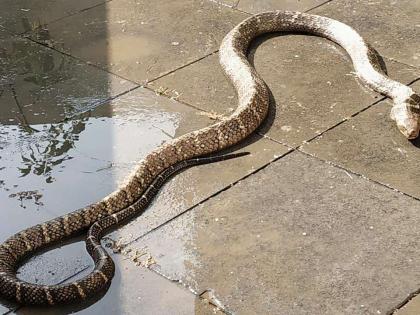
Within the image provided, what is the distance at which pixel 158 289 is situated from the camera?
559cm

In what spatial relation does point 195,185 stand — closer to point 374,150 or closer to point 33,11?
point 374,150

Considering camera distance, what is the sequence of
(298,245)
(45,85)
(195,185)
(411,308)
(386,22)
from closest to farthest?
(411,308), (298,245), (195,185), (45,85), (386,22)

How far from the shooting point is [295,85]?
8133mm

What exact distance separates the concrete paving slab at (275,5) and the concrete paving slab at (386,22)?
164 mm

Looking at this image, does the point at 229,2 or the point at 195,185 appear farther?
the point at 229,2

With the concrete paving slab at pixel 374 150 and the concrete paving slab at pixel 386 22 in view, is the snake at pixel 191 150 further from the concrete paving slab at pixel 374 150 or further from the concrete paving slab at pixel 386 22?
the concrete paving slab at pixel 386 22

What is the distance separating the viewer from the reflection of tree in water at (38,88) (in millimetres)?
7055

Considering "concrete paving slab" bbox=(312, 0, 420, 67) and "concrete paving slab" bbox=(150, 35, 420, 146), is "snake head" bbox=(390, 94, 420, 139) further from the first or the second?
"concrete paving slab" bbox=(312, 0, 420, 67)

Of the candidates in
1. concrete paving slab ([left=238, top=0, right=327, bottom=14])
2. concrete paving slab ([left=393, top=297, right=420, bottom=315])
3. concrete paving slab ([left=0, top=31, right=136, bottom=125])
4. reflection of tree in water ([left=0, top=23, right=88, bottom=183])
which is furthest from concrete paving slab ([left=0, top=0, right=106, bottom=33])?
concrete paving slab ([left=393, top=297, right=420, bottom=315])

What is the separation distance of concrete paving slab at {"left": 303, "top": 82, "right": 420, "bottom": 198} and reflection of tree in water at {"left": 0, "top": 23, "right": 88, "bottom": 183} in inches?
85.3

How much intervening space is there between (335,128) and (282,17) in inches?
87.1

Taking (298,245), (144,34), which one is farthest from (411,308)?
(144,34)

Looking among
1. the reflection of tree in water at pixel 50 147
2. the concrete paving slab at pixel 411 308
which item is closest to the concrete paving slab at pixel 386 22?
the reflection of tree in water at pixel 50 147

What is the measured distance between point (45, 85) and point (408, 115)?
11.8ft
